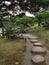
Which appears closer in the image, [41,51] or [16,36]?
[41,51]

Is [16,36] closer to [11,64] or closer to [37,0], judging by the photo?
[11,64]

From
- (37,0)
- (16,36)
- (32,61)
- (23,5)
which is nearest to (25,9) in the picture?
(23,5)

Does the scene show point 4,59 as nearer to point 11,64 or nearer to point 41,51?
point 11,64

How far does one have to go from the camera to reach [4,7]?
9.28 m

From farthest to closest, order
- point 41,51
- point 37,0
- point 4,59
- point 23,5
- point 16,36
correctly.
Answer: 1. point 16,36
2. point 41,51
3. point 4,59
4. point 23,5
5. point 37,0

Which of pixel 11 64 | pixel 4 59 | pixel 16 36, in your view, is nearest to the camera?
pixel 11 64

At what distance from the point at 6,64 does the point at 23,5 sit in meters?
3.19

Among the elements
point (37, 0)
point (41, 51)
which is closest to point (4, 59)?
point (41, 51)

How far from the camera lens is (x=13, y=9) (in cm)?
921

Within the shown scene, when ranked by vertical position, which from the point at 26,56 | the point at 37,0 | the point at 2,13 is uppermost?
the point at 37,0

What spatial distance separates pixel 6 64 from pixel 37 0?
3.69 meters

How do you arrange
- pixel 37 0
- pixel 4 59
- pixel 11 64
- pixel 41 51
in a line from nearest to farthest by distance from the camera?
pixel 37 0 < pixel 11 64 < pixel 4 59 < pixel 41 51

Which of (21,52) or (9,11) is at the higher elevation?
(9,11)

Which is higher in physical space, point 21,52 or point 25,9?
point 25,9
